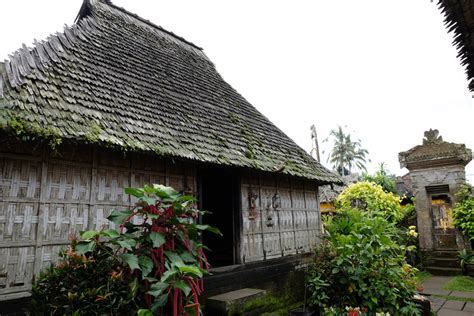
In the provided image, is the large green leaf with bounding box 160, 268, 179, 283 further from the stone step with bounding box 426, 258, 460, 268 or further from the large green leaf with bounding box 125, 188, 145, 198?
the stone step with bounding box 426, 258, 460, 268

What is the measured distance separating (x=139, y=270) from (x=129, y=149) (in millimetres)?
1550

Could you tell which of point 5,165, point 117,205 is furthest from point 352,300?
point 5,165

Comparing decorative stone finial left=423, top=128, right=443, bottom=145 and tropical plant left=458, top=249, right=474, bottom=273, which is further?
decorative stone finial left=423, top=128, right=443, bottom=145

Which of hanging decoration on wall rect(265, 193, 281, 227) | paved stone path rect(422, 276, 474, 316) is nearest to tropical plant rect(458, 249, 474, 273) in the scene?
paved stone path rect(422, 276, 474, 316)

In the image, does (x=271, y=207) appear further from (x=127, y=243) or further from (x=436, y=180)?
(x=436, y=180)

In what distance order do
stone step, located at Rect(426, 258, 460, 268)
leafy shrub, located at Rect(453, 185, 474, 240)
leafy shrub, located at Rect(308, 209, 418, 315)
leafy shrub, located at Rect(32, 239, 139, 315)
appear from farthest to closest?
stone step, located at Rect(426, 258, 460, 268) → leafy shrub, located at Rect(453, 185, 474, 240) → leafy shrub, located at Rect(308, 209, 418, 315) → leafy shrub, located at Rect(32, 239, 139, 315)

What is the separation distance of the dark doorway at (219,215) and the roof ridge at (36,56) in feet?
12.7

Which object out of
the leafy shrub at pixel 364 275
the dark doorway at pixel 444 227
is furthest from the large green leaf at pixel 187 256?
the dark doorway at pixel 444 227

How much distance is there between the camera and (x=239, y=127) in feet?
23.2

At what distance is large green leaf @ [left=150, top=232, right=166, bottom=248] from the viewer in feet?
9.87

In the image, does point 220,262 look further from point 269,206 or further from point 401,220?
point 401,220

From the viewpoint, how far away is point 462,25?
10.4 feet

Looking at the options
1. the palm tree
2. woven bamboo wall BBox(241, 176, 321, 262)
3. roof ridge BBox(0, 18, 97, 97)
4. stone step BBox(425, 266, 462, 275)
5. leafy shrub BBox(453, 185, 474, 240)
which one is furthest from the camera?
the palm tree

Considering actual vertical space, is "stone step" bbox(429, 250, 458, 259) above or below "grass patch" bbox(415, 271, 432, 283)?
above
